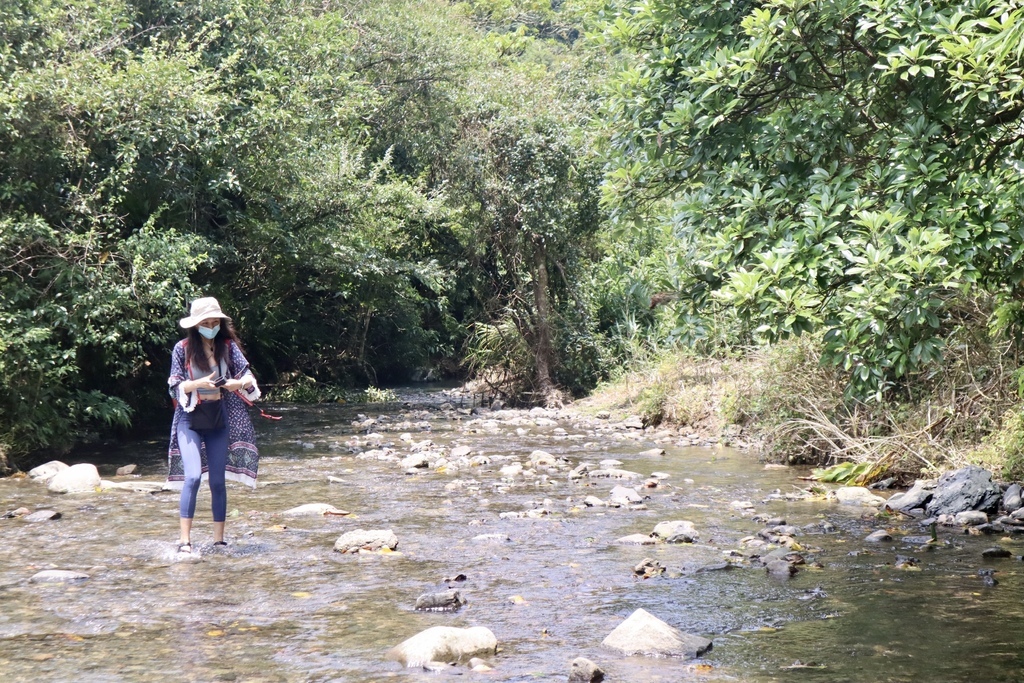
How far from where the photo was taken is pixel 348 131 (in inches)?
866

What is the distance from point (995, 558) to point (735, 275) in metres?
3.17

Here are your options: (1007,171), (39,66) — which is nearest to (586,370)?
(39,66)

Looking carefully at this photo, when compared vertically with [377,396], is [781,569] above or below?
above

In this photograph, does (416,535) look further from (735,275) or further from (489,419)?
(489,419)

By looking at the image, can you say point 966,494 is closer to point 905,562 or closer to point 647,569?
point 905,562

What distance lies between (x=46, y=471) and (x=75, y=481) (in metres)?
1.01

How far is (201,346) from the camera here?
7.39 metres

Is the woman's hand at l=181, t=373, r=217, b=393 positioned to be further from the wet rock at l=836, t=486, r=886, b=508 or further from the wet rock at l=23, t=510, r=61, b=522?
the wet rock at l=836, t=486, r=886, b=508

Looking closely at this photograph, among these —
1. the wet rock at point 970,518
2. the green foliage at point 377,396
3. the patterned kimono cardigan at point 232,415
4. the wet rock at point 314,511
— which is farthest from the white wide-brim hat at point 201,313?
the green foliage at point 377,396

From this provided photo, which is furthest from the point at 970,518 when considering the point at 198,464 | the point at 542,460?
the point at 198,464

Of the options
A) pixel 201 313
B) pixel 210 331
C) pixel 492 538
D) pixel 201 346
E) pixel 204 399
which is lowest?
pixel 492 538

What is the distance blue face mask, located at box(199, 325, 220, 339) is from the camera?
7.27m

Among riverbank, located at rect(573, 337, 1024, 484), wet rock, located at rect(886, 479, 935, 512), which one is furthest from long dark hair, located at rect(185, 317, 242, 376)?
wet rock, located at rect(886, 479, 935, 512)

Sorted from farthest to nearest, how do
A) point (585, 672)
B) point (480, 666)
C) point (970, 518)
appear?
point (970, 518) < point (480, 666) < point (585, 672)
